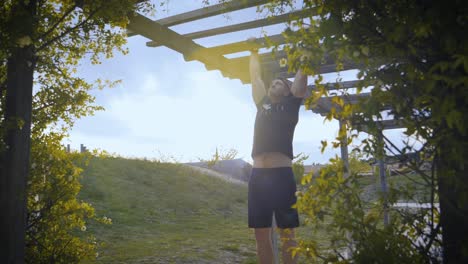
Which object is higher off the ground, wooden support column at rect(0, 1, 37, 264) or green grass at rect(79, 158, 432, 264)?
wooden support column at rect(0, 1, 37, 264)

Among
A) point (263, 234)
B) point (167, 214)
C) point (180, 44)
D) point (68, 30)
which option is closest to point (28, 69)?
point (68, 30)

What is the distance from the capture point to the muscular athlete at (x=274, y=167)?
12.5ft

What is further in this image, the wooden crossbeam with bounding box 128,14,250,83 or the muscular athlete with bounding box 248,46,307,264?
the wooden crossbeam with bounding box 128,14,250,83

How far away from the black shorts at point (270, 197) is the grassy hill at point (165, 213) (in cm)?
253

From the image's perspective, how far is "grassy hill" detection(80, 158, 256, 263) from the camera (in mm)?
6836

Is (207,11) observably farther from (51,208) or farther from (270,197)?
(51,208)

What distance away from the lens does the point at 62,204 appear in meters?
4.47

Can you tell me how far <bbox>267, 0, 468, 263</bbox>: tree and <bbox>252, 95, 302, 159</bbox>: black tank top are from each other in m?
1.89

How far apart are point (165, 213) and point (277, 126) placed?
27.2 feet

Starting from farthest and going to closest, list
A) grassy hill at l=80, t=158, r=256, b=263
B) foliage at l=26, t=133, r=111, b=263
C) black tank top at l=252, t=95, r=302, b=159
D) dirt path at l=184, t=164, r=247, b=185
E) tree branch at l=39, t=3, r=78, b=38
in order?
1. dirt path at l=184, t=164, r=247, b=185
2. grassy hill at l=80, t=158, r=256, b=263
3. foliage at l=26, t=133, r=111, b=263
4. tree branch at l=39, t=3, r=78, b=38
5. black tank top at l=252, t=95, r=302, b=159

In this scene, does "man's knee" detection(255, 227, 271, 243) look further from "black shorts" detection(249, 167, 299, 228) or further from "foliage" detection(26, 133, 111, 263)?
"foliage" detection(26, 133, 111, 263)

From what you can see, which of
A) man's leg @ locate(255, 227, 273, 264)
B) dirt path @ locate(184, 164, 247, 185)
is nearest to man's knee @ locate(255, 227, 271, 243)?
man's leg @ locate(255, 227, 273, 264)

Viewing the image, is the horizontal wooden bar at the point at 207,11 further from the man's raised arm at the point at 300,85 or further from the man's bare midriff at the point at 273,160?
the man's bare midriff at the point at 273,160

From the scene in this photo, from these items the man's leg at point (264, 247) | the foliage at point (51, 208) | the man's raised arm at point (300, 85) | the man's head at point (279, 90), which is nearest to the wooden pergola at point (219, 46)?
the man's head at point (279, 90)
